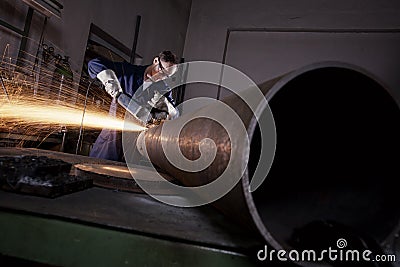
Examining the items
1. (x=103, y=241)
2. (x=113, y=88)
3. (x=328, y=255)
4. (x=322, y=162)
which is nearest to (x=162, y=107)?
(x=113, y=88)

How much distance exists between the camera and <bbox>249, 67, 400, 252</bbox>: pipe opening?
583 mm

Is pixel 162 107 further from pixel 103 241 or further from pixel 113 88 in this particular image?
pixel 103 241

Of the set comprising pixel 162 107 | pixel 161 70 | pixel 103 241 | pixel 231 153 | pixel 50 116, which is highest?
pixel 161 70

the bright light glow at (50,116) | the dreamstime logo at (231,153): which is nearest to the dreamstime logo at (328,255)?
the dreamstime logo at (231,153)

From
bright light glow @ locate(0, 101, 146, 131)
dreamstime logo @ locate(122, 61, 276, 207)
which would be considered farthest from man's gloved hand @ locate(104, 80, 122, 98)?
dreamstime logo @ locate(122, 61, 276, 207)

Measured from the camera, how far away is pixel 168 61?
2600 mm

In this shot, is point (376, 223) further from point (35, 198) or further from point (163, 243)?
point (35, 198)

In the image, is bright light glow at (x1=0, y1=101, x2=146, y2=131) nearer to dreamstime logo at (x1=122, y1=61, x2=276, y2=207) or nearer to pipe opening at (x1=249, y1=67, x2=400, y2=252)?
dreamstime logo at (x1=122, y1=61, x2=276, y2=207)

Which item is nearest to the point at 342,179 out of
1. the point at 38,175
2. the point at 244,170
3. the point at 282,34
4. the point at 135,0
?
the point at 244,170

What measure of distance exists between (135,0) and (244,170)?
149 inches

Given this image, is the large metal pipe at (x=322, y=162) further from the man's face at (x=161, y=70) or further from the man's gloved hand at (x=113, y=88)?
the man's face at (x=161, y=70)

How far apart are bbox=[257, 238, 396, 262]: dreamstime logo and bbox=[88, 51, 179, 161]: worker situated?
198 centimetres

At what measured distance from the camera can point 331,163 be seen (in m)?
0.75

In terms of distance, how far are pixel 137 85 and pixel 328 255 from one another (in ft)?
8.48
